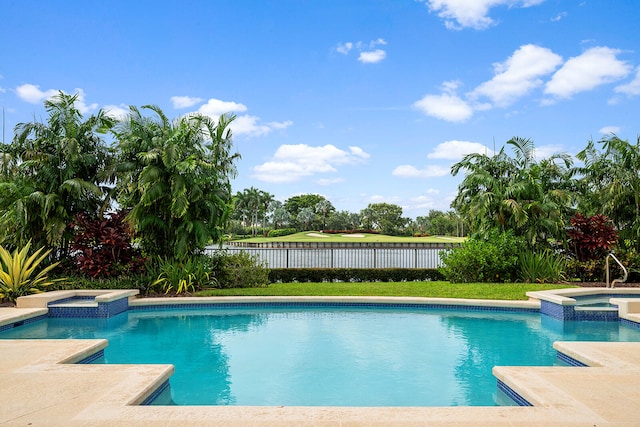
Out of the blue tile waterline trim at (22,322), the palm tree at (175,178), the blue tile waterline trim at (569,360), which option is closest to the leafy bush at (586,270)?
the blue tile waterline trim at (569,360)

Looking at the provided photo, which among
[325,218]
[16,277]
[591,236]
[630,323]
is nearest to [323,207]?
[325,218]

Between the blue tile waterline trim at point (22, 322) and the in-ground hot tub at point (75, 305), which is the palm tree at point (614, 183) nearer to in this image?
the in-ground hot tub at point (75, 305)

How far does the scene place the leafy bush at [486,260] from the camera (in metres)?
12.5

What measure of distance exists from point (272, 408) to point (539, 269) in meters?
10.8

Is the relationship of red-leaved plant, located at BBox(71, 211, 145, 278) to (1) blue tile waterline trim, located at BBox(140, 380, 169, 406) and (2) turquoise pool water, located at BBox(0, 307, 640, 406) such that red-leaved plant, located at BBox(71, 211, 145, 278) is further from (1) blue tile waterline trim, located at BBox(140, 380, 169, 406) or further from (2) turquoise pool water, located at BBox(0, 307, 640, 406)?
(1) blue tile waterline trim, located at BBox(140, 380, 169, 406)

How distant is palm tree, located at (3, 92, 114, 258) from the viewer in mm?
11133

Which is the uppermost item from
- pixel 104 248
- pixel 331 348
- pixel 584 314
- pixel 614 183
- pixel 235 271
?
pixel 614 183

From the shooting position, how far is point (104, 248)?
37.7 feet

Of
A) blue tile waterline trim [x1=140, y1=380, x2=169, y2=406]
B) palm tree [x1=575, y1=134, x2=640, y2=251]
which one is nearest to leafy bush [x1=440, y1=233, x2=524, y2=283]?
palm tree [x1=575, y1=134, x2=640, y2=251]

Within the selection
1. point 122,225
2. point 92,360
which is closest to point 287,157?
point 122,225

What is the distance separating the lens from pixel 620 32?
501 inches

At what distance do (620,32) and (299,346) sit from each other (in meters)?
12.0

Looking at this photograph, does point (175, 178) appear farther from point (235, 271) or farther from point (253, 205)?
point (253, 205)

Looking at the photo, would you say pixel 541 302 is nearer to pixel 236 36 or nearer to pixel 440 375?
pixel 440 375
